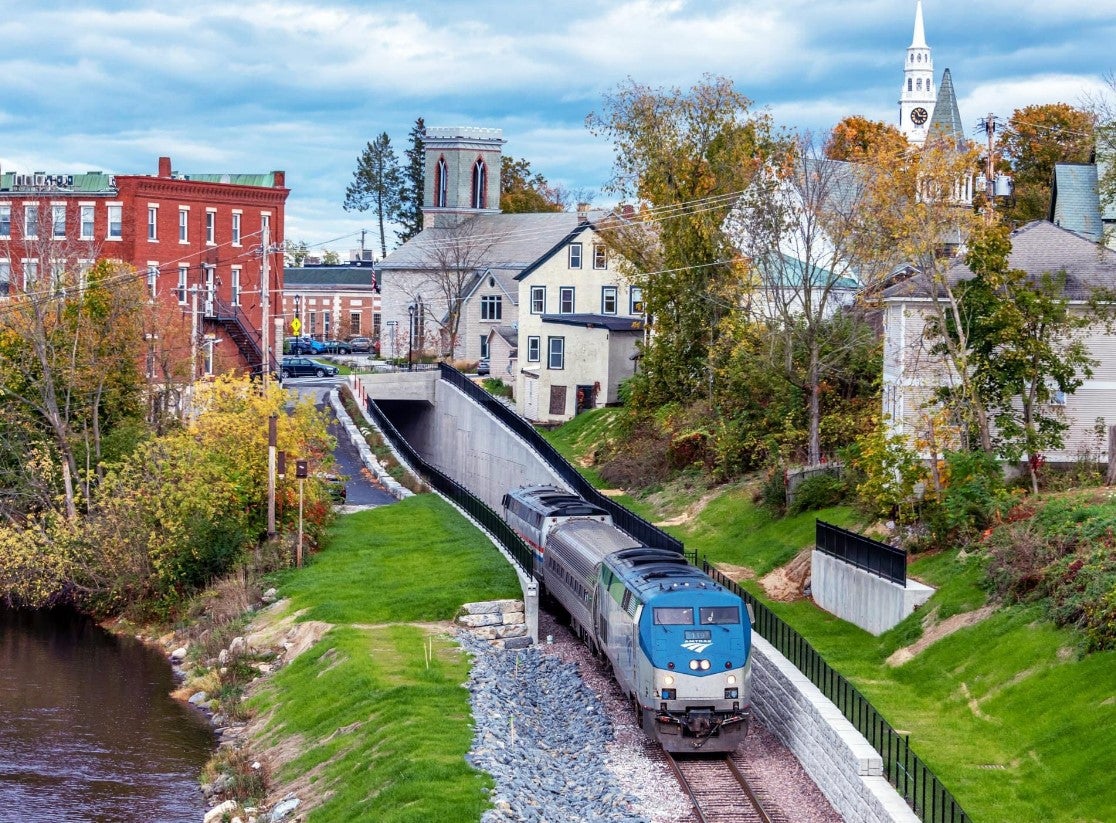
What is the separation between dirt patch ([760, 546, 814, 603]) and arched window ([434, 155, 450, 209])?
82275 mm

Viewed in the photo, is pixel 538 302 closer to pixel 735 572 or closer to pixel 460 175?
pixel 460 175

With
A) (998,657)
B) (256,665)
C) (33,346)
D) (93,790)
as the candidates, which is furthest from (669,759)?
(33,346)

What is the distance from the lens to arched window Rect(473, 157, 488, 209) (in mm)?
118000

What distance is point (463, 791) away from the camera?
24.4 m

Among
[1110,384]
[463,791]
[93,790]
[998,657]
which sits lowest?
[93,790]

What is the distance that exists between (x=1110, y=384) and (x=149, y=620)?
31.2m

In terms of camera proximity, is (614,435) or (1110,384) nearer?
(1110,384)

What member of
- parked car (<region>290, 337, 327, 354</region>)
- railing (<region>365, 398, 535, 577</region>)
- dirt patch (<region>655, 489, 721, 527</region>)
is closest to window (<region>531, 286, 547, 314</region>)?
railing (<region>365, 398, 535, 577</region>)

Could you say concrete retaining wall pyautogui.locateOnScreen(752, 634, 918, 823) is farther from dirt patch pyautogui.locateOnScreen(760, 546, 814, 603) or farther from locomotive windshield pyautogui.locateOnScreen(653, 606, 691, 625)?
dirt patch pyautogui.locateOnScreen(760, 546, 814, 603)

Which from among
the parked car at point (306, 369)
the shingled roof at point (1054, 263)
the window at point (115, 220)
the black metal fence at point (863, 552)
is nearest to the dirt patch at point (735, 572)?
the black metal fence at point (863, 552)

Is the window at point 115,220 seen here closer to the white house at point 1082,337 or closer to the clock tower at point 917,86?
the white house at point 1082,337

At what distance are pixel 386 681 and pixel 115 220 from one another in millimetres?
53642

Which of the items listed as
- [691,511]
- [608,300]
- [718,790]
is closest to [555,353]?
[608,300]

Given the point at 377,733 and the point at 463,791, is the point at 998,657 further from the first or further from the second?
the point at 377,733
